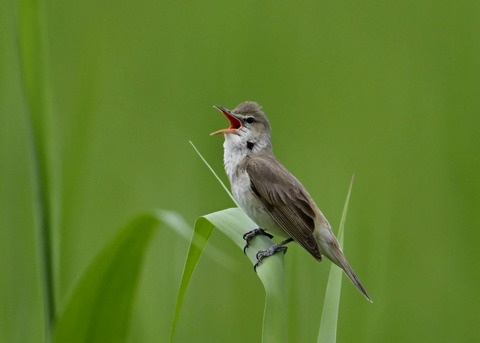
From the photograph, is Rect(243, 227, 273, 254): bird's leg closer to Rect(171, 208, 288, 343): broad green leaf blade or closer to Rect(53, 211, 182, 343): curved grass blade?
Rect(171, 208, 288, 343): broad green leaf blade

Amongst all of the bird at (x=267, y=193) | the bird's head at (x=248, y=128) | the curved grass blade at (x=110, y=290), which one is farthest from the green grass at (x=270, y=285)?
the bird's head at (x=248, y=128)

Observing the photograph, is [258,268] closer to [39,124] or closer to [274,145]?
[39,124]

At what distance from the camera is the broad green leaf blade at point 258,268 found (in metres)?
1.97

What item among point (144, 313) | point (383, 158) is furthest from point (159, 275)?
point (383, 158)

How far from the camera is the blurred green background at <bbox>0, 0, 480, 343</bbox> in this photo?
3393 millimetres

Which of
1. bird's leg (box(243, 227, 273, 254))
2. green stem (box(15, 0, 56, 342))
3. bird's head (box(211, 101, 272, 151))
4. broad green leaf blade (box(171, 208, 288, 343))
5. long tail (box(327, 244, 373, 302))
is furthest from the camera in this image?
bird's head (box(211, 101, 272, 151))

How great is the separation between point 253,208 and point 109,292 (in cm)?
148

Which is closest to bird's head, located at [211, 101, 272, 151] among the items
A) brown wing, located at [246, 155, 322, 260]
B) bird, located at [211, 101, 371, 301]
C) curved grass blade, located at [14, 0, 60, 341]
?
bird, located at [211, 101, 371, 301]

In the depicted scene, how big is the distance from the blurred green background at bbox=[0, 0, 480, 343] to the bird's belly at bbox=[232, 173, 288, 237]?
0.59ft

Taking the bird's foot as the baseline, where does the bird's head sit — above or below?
above

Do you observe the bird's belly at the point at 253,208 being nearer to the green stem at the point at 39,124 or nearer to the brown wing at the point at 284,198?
the brown wing at the point at 284,198

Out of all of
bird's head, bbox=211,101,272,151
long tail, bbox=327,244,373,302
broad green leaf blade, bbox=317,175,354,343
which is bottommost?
long tail, bbox=327,244,373,302

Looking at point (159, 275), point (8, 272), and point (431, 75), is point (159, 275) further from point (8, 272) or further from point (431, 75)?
point (431, 75)

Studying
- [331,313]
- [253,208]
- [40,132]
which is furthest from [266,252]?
[40,132]
